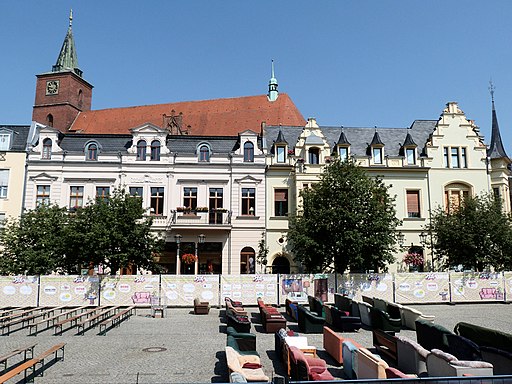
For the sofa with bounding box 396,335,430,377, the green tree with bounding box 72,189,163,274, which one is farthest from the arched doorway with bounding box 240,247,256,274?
the sofa with bounding box 396,335,430,377

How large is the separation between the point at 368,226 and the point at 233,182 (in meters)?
11.4

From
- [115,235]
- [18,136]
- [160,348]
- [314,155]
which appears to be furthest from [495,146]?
[18,136]

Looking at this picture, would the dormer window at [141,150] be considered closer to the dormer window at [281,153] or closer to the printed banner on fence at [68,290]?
the dormer window at [281,153]

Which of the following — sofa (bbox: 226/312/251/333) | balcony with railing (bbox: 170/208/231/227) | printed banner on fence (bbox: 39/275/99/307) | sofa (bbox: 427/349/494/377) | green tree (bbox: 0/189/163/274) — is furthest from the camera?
balcony with railing (bbox: 170/208/231/227)

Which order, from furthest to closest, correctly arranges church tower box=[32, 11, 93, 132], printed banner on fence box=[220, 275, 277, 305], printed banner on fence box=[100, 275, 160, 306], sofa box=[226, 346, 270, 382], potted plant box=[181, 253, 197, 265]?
church tower box=[32, 11, 93, 132] < potted plant box=[181, 253, 197, 265] < printed banner on fence box=[220, 275, 277, 305] < printed banner on fence box=[100, 275, 160, 306] < sofa box=[226, 346, 270, 382]

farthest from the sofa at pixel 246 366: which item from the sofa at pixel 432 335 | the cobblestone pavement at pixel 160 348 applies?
the sofa at pixel 432 335

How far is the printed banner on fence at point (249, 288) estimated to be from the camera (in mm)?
23891

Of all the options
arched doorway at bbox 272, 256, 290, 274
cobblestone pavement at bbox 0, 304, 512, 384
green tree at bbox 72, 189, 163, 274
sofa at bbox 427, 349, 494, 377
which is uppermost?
green tree at bbox 72, 189, 163, 274

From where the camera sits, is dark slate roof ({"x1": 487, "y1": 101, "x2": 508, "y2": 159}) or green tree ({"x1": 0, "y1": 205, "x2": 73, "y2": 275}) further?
dark slate roof ({"x1": 487, "y1": 101, "x2": 508, "y2": 159})

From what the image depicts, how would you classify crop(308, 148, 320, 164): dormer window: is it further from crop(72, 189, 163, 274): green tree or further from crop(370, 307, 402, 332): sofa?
crop(370, 307, 402, 332): sofa

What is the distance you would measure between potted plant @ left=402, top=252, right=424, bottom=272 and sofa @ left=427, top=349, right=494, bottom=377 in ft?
79.7

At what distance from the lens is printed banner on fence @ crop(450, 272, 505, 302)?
81.7ft

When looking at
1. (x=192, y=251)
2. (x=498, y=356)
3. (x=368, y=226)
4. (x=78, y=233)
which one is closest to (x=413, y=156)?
(x=368, y=226)

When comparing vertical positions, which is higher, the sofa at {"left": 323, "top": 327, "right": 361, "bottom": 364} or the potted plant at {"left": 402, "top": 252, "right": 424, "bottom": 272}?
the potted plant at {"left": 402, "top": 252, "right": 424, "bottom": 272}
